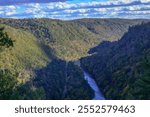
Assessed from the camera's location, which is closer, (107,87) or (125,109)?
(125,109)

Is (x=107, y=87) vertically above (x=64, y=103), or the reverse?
(x=64, y=103)

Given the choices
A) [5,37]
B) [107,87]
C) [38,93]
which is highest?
[5,37]

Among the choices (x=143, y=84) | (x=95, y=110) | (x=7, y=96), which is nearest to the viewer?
(x=95, y=110)

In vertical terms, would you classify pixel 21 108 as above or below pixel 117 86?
above

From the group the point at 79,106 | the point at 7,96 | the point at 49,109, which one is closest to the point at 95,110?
the point at 79,106

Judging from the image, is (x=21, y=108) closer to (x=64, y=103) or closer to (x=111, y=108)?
(x=64, y=103)

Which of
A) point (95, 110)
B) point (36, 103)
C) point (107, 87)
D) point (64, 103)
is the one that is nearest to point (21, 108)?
point (36, 103)

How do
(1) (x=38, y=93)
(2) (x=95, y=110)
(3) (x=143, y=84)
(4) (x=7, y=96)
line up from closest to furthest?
(2) (x=95, y=110) < (3) (x=143, y=84) < (4) (x=7, y=96) < (1) (x=38, y=93)

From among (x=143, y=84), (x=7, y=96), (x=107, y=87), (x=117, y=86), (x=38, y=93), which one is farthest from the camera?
(x=107, y=87)

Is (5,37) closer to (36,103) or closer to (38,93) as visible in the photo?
(38,93)
